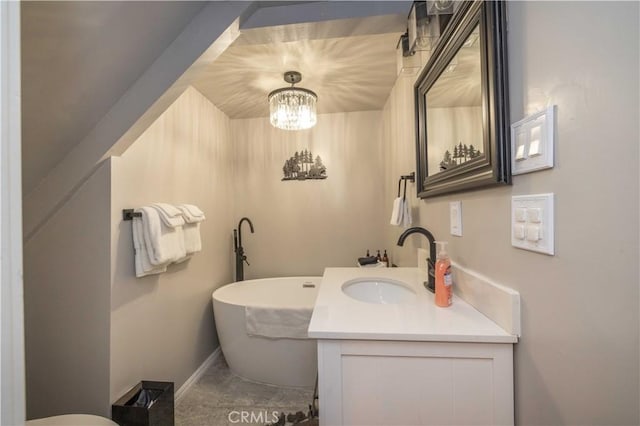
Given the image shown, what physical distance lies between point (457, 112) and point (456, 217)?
1.46 feet

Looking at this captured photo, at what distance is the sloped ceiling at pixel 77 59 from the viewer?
2.84 feet

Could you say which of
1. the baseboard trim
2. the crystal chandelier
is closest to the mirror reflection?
the crystal chandelier

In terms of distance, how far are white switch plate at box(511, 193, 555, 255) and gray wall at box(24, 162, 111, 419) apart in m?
1.78

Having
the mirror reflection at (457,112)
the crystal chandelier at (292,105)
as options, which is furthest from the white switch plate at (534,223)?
the crystal chandelier at (292,105)

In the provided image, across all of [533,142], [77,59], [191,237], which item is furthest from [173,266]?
[533,142]

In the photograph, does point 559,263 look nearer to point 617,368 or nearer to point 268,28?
point 617,368

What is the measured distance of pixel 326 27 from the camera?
4.36ft

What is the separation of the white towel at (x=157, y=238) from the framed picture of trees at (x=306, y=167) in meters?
1.52

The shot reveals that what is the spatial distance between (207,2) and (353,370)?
1603mm

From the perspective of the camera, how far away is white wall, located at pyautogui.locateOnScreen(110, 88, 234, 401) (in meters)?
1.46

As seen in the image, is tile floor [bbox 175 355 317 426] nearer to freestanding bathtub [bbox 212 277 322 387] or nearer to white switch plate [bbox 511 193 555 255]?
freestanding bathtub [bbox 212 277 322 387]

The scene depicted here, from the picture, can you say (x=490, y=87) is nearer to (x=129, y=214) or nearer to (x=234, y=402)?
(x=129, y=214)

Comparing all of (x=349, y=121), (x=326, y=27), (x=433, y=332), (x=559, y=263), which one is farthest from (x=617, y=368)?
(x=349, y=121)

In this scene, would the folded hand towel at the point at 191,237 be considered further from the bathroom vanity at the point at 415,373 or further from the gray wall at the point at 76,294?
the bathroom vanity at the point at 415,373
